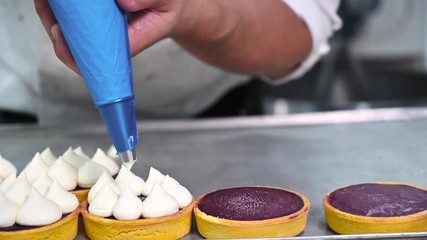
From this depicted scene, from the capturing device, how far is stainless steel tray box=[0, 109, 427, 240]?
1.41 m

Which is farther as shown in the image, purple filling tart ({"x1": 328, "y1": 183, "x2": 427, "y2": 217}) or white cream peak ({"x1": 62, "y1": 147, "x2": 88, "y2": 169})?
white cream peak ({"x1": 62, "y1": 147, "x2": 88, "y2": 169})

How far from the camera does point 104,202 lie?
113cm

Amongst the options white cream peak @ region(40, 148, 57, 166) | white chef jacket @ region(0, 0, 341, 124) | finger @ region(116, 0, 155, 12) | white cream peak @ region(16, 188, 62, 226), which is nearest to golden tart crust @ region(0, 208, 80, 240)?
white cream peak @ region(16, 188, 62, 226)

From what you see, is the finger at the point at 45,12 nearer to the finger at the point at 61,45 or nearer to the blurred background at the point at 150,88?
the finger at the point at 61,45

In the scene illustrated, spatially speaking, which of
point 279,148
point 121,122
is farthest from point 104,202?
point 279,148

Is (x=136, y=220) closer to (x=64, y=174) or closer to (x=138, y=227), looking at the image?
(x=138, y=227)

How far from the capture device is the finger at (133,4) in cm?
106

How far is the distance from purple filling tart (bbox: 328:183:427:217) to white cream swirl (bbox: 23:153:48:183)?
59 centimetres

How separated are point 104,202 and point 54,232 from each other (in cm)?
10

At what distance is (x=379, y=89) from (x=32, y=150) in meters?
1.77

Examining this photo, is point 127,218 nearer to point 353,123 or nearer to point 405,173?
point 405,173

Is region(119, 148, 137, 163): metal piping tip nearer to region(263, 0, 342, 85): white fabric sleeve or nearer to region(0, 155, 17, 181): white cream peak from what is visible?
region(0, 155, 17, 181): white cream peak

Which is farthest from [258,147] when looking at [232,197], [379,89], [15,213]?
[379,89]

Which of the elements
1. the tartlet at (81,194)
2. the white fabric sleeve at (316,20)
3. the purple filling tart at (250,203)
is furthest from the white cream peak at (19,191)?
the white fabric sleeve at (316,20)
